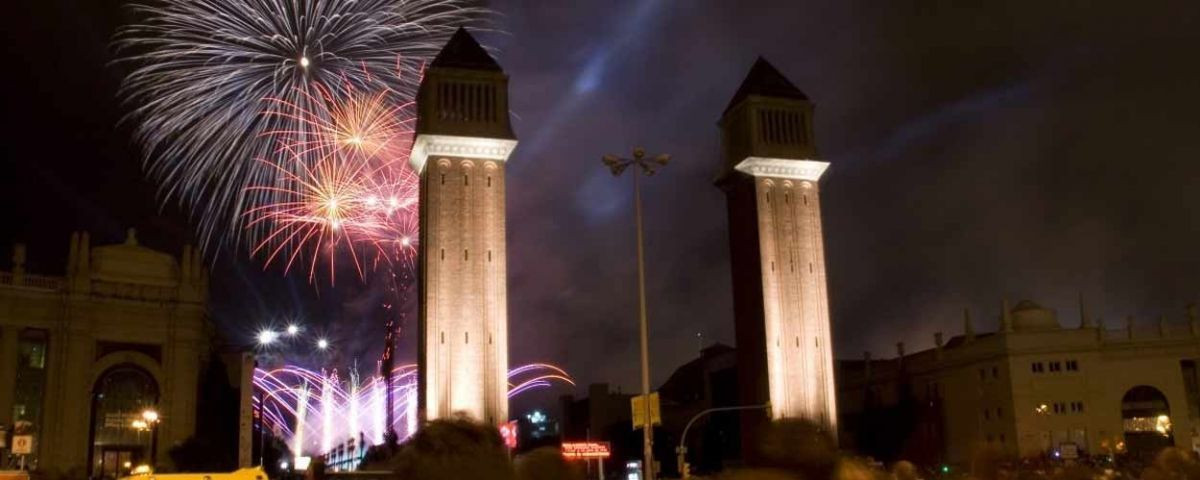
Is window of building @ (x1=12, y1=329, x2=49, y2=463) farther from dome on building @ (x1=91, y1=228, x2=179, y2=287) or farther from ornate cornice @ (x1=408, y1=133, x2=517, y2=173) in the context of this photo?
ornate cornice @ (x1=408, y1=133, x2=517, y2=173)

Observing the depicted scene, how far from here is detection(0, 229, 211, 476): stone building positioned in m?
64.1

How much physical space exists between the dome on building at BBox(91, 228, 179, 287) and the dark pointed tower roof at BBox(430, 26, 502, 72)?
72.5 feet

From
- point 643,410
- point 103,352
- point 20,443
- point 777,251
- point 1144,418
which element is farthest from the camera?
point 1144,418

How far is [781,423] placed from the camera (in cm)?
980

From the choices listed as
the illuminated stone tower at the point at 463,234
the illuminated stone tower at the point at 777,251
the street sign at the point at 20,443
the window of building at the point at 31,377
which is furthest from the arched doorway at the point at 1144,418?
the street sign at the point at 20,443

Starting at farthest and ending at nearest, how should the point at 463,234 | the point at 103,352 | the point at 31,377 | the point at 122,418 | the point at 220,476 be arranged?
the point at 122,418
the point at 103,352
the point at 463,234
the point at 31,377
the point at 220,476

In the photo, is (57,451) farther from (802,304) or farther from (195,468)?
(802,304)

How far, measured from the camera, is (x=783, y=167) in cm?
7519

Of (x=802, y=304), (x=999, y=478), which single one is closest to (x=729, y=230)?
(x=802, y=304)

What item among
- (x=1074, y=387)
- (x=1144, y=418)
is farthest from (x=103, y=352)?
(x=1144, y=418)

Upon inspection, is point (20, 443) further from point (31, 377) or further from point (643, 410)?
point (31, 377)

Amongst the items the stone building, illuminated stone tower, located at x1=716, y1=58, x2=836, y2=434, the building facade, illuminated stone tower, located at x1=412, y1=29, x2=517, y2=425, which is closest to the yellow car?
illuminated stone tower, located at x1=412, y1=29, x2=517, y2=425

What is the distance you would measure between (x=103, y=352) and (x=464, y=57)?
2881cm

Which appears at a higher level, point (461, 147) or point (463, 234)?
point (461, 147)
